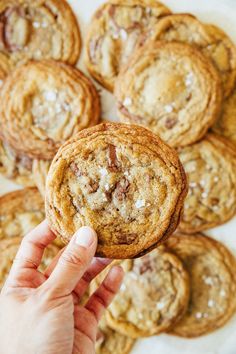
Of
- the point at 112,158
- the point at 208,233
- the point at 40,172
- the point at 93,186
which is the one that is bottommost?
the point at 208,233

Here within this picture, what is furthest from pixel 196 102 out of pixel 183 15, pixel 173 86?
pixel 183 15

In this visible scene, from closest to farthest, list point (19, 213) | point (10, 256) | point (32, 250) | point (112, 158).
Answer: point (112, 158) → point (32, 250) → point (10, 256) → point (19, 213)

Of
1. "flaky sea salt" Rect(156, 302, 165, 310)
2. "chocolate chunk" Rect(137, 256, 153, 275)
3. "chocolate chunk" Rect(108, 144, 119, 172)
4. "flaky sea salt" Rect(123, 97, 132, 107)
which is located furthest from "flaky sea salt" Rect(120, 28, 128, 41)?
"flaky sea salt" Rect(156, 302, 165, 310)

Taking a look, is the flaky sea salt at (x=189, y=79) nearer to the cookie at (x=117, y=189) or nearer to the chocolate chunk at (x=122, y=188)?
the cookie at (x=117, y=189)

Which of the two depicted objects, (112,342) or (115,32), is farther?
(112,342)

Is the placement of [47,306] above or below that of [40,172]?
above

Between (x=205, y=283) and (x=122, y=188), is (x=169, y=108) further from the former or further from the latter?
(x=205, y=283)

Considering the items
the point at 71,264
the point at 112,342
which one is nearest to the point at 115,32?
the point at 71,264

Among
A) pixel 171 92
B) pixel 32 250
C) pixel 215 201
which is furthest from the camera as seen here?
pixel 215 201
